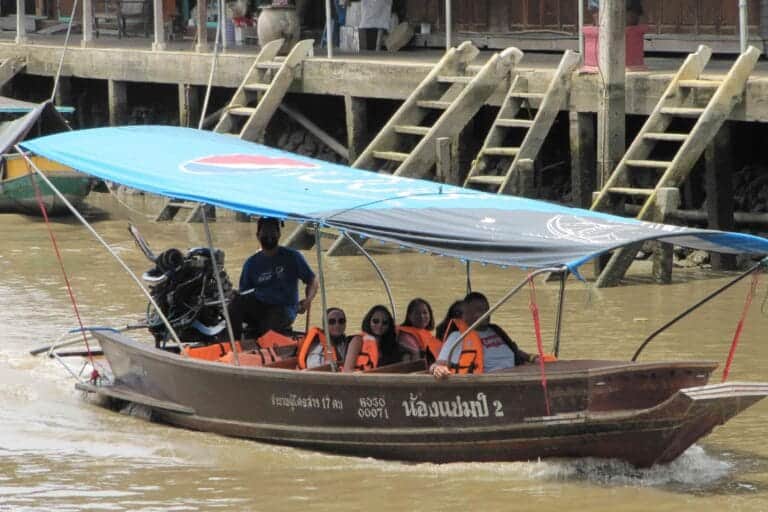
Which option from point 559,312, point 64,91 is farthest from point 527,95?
point 64,91

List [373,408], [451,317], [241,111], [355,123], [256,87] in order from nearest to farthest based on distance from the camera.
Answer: [373,408], [451,317], [355,123], [241,111], [256,87]

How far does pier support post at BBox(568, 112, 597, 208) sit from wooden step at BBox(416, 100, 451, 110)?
5.36ft

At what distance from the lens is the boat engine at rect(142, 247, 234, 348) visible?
12492 mm

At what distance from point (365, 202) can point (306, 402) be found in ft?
4.27

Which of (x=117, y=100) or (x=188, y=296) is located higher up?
(x=117, y=100)

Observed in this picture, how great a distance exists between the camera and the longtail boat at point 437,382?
9789 millimetres

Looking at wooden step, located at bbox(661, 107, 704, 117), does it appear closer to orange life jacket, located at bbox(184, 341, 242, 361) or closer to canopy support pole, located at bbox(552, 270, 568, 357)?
canopy support pole, located at bbox(552, 270, 568, 357)

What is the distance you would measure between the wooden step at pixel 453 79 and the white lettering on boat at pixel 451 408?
9.18 metres

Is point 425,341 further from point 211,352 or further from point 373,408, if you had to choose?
point 211,352

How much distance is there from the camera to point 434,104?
18953 mm

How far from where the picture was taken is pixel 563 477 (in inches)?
398

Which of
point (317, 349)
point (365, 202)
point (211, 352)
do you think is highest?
point (365, 202)

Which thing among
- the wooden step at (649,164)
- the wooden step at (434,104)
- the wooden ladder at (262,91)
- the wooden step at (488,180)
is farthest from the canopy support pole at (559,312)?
the wooden ladder at (262,91)

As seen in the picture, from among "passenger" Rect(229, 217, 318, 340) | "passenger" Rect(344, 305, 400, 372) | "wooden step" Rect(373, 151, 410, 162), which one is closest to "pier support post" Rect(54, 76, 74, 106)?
"wooden step" Rect(373, 151, 410, 162)
